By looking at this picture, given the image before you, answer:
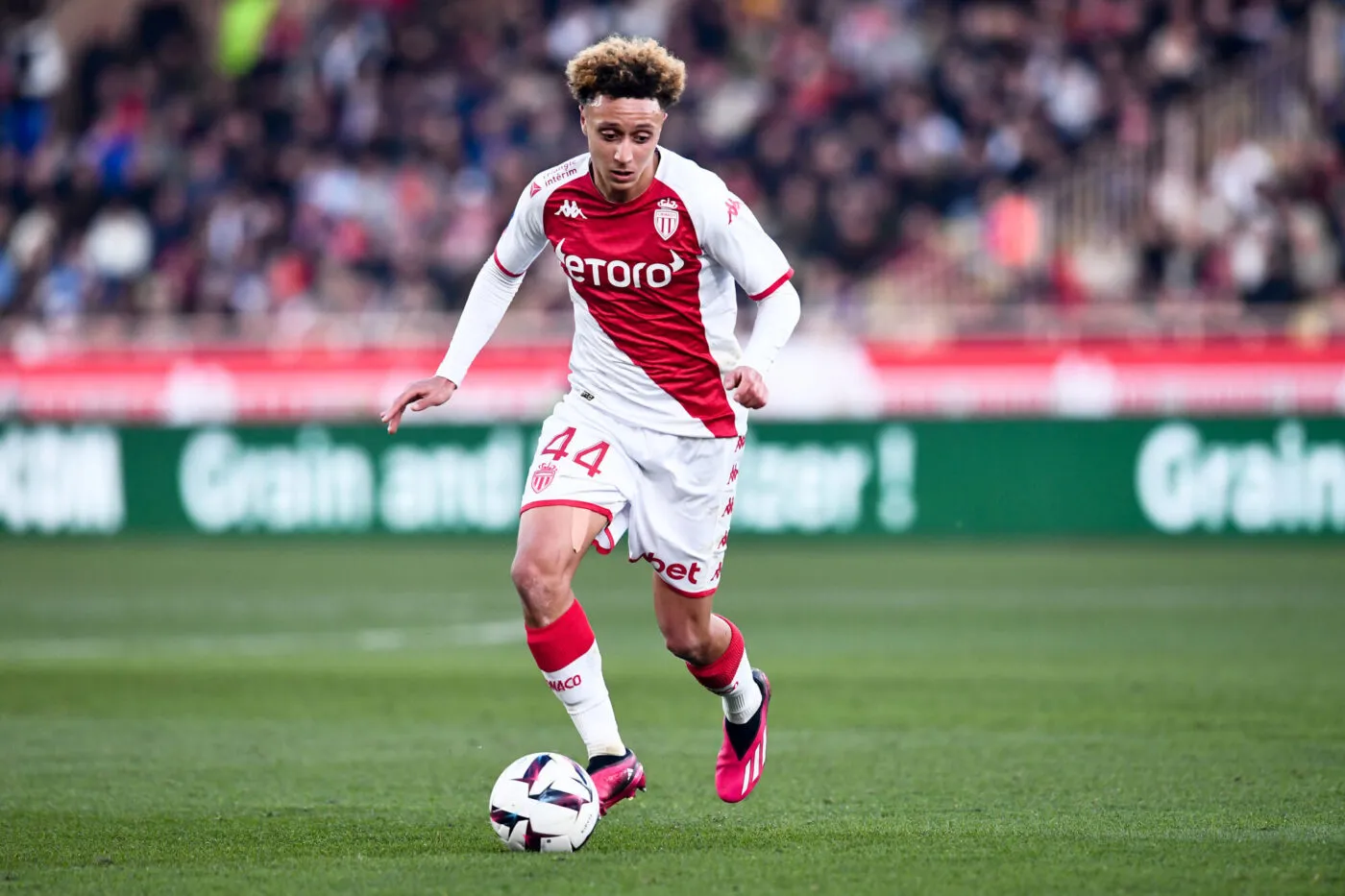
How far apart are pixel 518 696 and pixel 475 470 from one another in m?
9.38

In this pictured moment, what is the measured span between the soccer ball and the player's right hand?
48.3 inches

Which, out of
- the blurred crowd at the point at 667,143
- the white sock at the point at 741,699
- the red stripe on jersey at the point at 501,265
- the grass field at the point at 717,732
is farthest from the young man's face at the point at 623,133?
the blurred crowd at the point at 667,143

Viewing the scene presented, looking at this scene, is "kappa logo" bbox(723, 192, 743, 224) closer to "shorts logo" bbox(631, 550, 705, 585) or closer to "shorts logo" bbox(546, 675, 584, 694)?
"shorts logo" bbox(631, 550, 705, 585)

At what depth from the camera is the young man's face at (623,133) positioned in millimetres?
6172

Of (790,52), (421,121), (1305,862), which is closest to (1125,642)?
(1305,862)

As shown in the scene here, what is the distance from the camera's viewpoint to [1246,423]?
17.6 meters

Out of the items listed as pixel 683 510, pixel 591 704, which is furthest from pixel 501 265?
pixel 591 704

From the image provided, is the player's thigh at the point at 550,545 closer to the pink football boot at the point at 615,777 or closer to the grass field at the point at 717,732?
the pink football boot at the point at 615,777

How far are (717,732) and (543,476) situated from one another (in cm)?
265

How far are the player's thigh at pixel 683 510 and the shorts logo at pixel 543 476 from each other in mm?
297

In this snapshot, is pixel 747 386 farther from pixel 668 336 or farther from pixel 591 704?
pixel 591 704

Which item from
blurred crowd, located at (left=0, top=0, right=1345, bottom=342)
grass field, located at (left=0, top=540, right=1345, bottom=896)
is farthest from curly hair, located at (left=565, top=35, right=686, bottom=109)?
blurred crowd, located at (left=0, top=0, right=1345, bottom=342)

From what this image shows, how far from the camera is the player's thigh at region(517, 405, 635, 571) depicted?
6.16 metres

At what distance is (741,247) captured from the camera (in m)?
6.35
